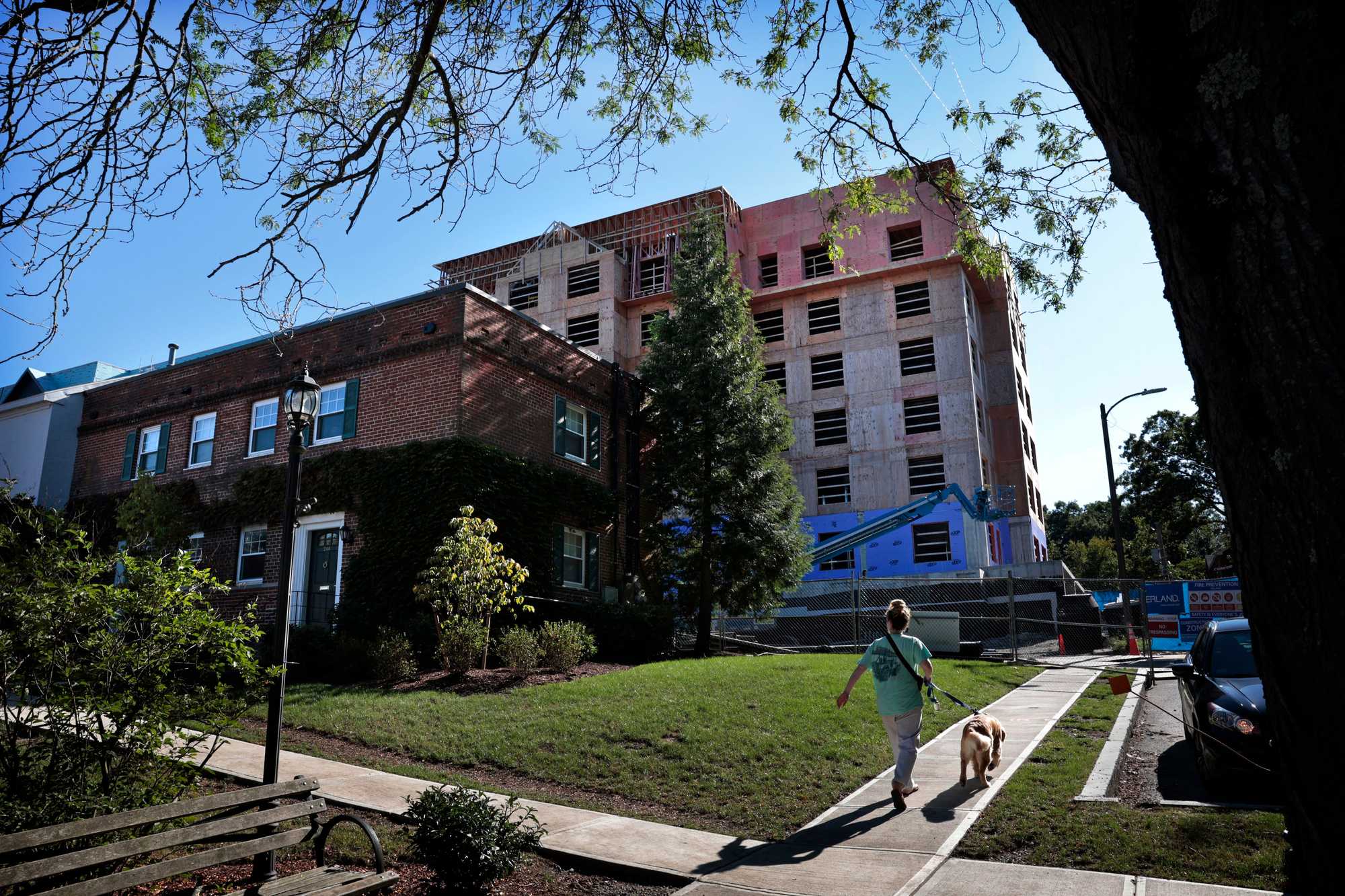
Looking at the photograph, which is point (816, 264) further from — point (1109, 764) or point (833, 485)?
point (1109, 764)

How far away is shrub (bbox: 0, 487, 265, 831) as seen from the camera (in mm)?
5465

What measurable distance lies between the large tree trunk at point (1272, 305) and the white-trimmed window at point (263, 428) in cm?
2335

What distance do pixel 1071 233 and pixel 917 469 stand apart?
1267 inches

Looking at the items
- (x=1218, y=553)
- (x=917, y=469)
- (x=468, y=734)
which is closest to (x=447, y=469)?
(x=468, y=734)

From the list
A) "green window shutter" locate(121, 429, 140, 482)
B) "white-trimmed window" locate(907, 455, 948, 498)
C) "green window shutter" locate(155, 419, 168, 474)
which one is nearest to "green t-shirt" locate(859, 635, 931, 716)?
"green window shutter" locate(155, 419, 168, 474)

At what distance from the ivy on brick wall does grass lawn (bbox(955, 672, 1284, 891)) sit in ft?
39.4

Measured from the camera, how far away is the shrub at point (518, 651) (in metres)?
15.8

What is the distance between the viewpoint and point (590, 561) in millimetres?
23344

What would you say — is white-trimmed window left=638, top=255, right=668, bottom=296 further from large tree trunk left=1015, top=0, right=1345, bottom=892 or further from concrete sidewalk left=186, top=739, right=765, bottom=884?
large tree trunk left=1015, top=0, right=1345, bottom=892

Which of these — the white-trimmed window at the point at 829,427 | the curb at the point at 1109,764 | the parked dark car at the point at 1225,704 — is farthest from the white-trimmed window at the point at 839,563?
the parked dark car at the point at 1225,704

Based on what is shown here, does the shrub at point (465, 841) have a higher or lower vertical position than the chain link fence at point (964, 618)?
lower

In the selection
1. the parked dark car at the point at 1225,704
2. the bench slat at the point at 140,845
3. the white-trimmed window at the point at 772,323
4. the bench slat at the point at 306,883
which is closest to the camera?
the bench slat at the point at 140,845

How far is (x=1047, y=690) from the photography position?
1570 centimetres

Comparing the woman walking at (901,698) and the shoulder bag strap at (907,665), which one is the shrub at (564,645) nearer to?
the woman walking at (901,698)
